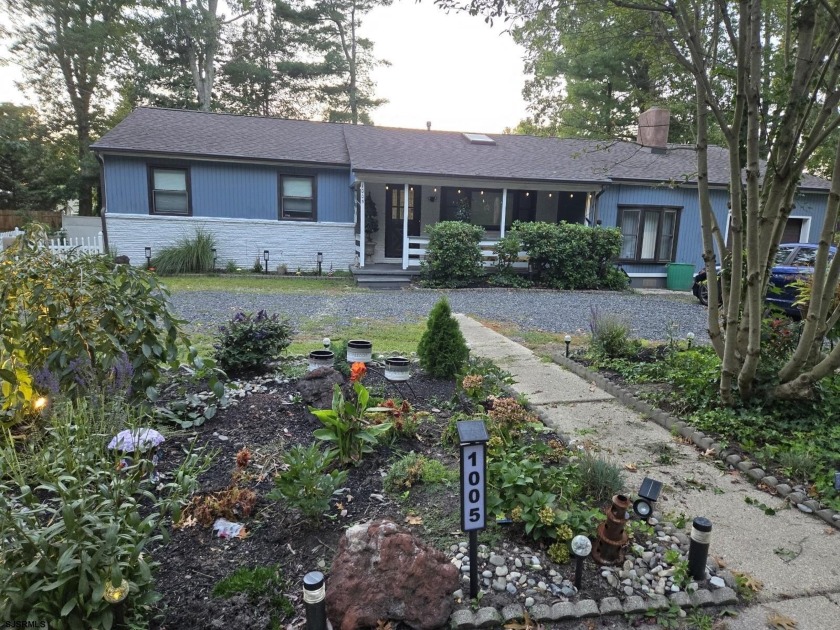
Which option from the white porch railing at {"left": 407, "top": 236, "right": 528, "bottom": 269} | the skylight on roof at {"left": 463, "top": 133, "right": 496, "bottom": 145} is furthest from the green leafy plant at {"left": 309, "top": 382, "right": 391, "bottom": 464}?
Answer: the skylight on roof at {"left": 463, "top": 133, "right": 496, "bottom": 145}

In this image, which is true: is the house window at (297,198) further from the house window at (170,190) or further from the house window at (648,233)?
the house window at (648,233)

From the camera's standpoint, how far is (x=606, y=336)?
5.65 metres

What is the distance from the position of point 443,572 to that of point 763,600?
134 cm

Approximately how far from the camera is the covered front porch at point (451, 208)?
1498cm

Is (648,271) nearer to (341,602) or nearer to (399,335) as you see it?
(399,335)

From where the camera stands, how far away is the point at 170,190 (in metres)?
13.9

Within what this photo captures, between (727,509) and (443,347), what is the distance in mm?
2515

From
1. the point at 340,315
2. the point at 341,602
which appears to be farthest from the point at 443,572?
the point at 340,315

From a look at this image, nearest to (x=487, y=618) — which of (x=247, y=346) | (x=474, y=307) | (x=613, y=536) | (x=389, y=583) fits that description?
(x=389, y=583)

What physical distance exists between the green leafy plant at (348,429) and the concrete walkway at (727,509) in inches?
60.4

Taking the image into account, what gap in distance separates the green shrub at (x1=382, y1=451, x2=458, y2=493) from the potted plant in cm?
1278

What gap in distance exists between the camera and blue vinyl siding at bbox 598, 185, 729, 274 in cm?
1536

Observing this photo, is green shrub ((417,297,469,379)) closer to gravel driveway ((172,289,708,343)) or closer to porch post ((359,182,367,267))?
gravel driveway ((172,289,708,343))

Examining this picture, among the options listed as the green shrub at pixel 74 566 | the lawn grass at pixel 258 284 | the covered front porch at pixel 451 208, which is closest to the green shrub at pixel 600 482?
the green shrub at pixel 74 566
